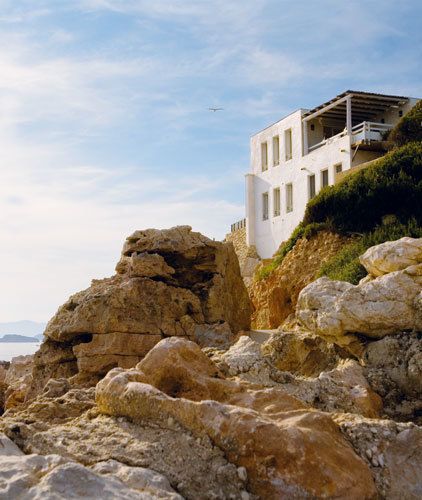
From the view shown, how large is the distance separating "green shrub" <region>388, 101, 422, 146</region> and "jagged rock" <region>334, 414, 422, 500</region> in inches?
928

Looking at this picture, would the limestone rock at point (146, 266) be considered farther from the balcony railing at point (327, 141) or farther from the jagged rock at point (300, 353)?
the balcony railing at point (327, 141)

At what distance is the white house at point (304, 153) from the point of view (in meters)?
32.7

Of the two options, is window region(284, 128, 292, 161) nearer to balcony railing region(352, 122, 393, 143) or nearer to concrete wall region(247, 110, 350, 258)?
concrete wall region(247, 110, 350, 258)

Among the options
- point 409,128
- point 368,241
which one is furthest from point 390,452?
point 409,128

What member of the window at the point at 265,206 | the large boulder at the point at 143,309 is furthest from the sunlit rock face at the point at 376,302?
the window at the point at 265,206

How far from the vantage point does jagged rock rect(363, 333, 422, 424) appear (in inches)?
389

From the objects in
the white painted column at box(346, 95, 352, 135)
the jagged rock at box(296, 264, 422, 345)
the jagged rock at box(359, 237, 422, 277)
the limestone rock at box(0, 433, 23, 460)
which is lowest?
the limestone rock at box(0, 433, 23, 460)

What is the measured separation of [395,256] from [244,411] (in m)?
6.61

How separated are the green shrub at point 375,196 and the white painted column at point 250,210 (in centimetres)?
1754

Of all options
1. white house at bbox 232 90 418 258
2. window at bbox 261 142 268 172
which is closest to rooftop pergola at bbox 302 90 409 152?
white house at bbox 232 90 418 258

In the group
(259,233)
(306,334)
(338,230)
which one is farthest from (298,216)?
(306,334)

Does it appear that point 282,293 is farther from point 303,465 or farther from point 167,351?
point 303,465

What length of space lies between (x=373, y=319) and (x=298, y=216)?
24.7 m

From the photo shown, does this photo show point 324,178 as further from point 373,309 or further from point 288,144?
point 373,309
